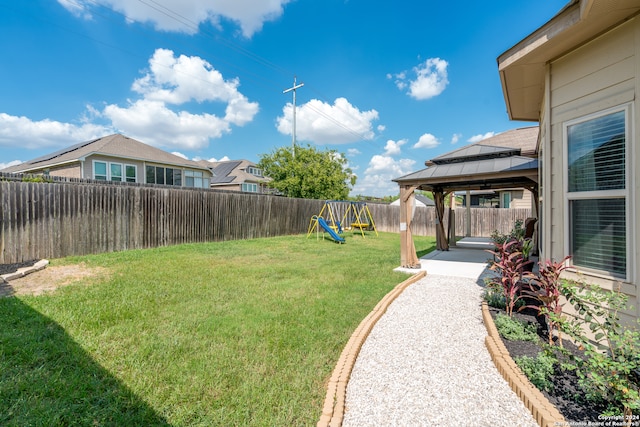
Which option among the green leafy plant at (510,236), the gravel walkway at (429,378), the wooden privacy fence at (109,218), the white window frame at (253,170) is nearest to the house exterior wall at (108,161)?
the wooden privacy fence at (109,218)

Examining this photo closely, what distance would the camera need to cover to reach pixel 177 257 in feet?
24.6

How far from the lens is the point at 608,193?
2.66 metres

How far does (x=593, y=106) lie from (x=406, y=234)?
4456mm

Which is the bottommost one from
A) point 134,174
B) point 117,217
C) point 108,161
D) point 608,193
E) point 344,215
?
point 344,215

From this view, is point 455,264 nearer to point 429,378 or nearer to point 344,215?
point 429,378

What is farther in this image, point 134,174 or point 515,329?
point 134,174

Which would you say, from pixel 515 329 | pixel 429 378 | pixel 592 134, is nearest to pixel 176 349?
pixel 429 378

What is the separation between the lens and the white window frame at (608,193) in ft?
8.05

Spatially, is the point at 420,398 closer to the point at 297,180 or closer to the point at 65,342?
the point at 65,342

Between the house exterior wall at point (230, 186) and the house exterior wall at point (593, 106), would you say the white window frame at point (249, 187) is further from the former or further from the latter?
the house exterior wall at point (593, 106)

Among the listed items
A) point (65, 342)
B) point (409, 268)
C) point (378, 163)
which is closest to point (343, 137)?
point (378, 163)

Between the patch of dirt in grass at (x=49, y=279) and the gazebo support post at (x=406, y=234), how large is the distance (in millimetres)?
6621

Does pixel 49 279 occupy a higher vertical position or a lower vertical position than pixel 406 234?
lower

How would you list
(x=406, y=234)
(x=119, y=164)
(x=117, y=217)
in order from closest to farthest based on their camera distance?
(x=406, y=234)
(x=117, y=217)
(x=119, y=164)
